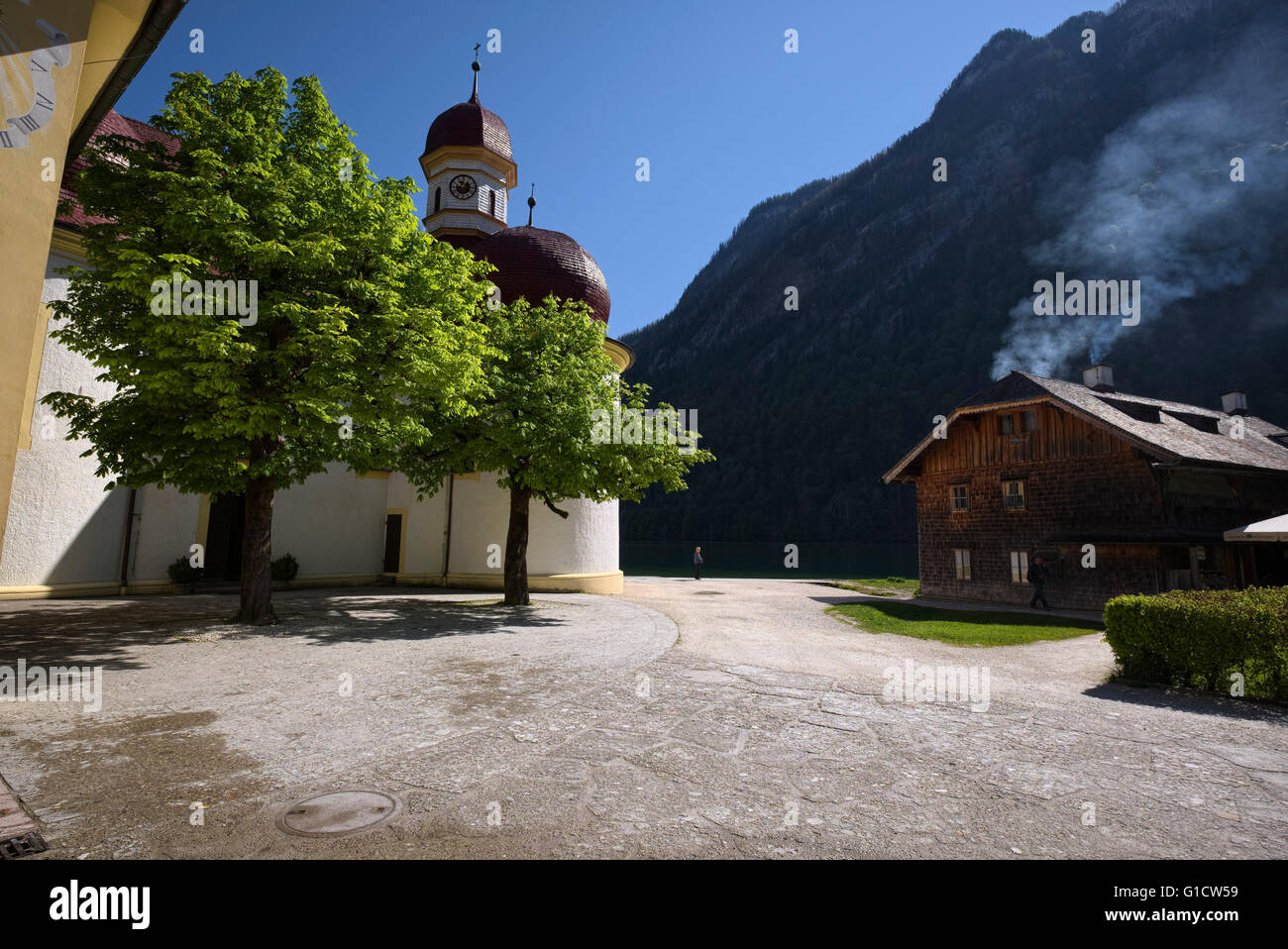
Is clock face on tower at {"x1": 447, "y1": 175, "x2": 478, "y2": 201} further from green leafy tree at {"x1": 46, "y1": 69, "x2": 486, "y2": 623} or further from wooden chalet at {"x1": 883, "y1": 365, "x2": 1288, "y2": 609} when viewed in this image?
wooden chalet at {"x1": 883, "y1": 365, "x2": 1288, "y2": 609}

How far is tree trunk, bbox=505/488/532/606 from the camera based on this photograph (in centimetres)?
1705

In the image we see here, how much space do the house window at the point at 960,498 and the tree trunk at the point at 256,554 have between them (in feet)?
75.4

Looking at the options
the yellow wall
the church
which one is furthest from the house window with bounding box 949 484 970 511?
the yellow wall

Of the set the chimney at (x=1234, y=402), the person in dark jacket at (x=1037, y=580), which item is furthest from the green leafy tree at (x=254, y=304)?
the chimney at (x=1234, y=402)

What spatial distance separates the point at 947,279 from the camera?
14600cm

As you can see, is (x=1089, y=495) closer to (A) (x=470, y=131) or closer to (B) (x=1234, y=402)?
(B) (x=1234, y=402)

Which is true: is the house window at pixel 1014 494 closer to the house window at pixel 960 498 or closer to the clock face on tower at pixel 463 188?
the house window at pixel 960 498

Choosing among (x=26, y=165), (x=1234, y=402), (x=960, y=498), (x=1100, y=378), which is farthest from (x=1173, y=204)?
(x=26, y=165)

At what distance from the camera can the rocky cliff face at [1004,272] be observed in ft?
324

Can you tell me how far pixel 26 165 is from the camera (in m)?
4.84

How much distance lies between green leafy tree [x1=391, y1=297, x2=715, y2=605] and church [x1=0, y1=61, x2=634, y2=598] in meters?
3.04

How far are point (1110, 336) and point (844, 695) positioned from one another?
12175 centimetres
